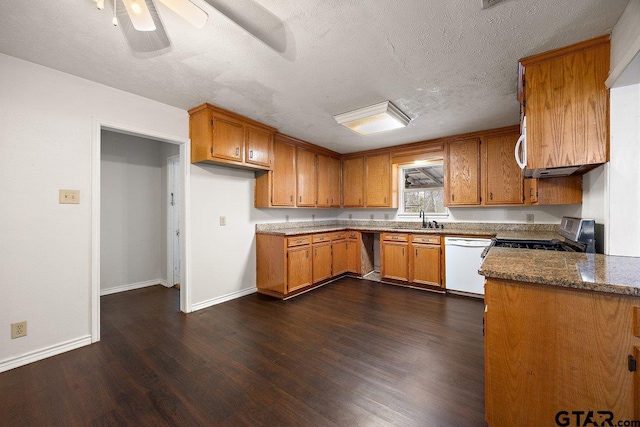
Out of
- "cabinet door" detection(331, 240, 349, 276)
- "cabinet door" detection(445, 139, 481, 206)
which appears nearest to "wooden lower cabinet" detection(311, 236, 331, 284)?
"cabinet door" detection(331, 240, 349, 276)

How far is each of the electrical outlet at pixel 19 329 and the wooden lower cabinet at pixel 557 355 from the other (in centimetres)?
328

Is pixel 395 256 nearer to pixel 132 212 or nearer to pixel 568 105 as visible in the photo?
pixel 568 105

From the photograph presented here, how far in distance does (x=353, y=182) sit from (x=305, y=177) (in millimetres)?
1118

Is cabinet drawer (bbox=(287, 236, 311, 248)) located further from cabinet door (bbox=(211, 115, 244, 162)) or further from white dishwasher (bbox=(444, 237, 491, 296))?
white dishwasher (bbox=(444, 237, 491, 296))

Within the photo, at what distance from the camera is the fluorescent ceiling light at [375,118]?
9.20ft

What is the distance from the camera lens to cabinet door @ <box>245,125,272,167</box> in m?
3.32

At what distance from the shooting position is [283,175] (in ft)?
13.2

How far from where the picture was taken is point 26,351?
2033 mm

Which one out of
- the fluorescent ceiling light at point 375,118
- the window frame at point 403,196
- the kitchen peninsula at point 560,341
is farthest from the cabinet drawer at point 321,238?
the kitchen peninsula at point 560,341

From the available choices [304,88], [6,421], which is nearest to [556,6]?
[304,88]

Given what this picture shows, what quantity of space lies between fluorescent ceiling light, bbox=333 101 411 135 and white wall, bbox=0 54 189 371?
2.43 metres

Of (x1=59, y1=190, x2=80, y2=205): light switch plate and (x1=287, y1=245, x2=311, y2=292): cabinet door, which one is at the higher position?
(x1=59, y1=190, x2=80, y2=205): light switch plate

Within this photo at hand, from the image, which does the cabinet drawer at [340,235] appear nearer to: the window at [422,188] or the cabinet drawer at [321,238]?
the cabinet drawer at [321,238]

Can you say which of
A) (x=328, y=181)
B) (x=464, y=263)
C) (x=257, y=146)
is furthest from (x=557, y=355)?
(x=328, y=181)
